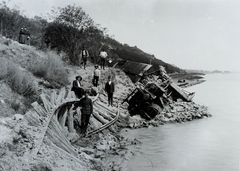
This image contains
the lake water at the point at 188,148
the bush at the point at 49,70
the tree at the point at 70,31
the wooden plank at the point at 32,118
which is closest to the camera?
the wooden plank at the point at 32,118

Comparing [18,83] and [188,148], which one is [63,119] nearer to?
[18,83]

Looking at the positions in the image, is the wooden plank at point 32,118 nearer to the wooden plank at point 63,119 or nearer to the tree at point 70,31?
the wooden plank at point 63,119

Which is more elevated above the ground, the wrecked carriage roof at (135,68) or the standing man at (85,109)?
the wrecked carriage roof at (135,68)

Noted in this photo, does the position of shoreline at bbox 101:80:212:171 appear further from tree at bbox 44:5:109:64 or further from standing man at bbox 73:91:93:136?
tree at bbox 44:5:109:64

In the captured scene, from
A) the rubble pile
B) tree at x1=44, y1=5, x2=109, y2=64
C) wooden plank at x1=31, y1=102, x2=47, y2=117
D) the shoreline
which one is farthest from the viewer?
tree at x1=44, y1=5, x2=109, y2=64

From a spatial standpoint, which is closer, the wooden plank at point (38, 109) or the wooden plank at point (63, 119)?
the wooden plank at point (38, 109)

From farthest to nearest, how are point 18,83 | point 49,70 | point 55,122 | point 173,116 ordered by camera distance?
point 173,116 < point 49,70 < point 18,83 < point 55,122

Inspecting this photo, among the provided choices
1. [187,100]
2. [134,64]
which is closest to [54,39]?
[134,64]

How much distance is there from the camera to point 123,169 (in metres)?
6.55

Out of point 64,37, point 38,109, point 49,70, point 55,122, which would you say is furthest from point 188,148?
point 64,37

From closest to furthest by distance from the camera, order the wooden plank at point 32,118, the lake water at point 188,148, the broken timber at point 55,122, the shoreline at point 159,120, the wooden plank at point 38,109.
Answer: the broken timber at point 55,122 → the wooden plank at point 32,118 → the wooden plank at point 38,109 → the shoreline at point 159,120 → the lake water at point 188,148

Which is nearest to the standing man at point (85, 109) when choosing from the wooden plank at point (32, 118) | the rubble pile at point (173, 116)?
the wooden plank at point (32, 118)

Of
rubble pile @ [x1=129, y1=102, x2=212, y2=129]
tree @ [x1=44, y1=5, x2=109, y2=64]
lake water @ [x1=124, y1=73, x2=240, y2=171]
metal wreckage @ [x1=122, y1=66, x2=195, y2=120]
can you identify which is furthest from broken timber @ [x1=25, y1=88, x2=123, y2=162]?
tree @ [x1=44, y1=5, x2=109, y2=64]

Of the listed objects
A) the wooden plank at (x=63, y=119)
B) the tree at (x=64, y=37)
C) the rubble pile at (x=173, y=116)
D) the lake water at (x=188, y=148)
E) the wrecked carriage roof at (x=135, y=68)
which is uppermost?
the tree at (x=64, y=37)
